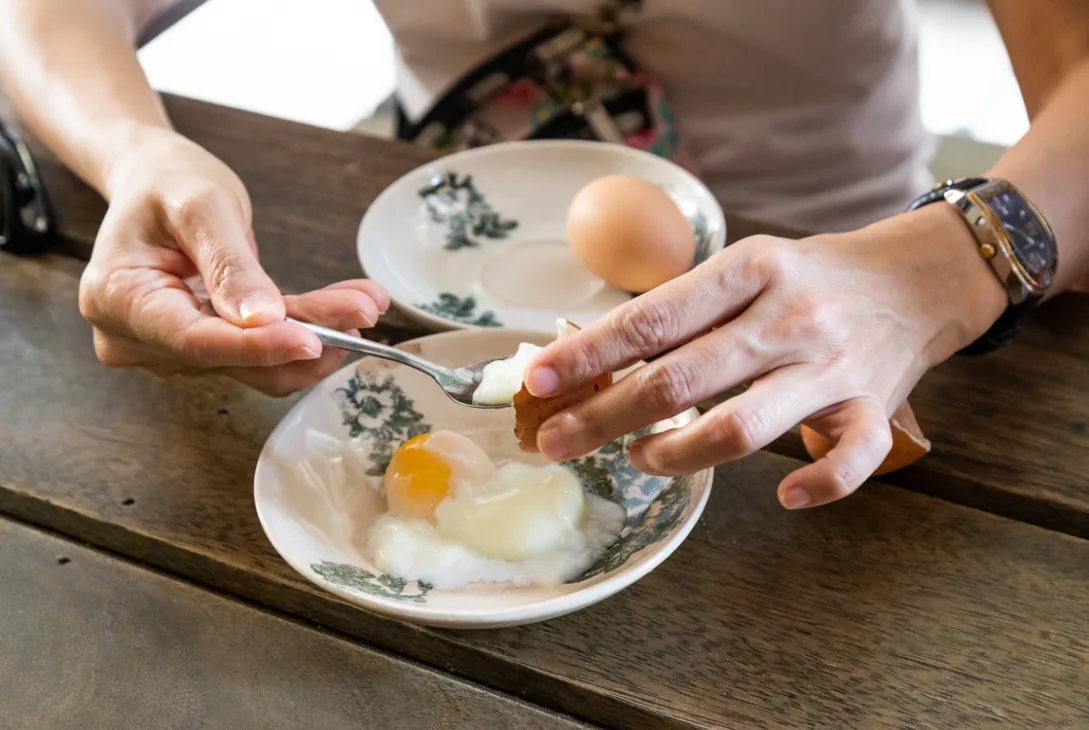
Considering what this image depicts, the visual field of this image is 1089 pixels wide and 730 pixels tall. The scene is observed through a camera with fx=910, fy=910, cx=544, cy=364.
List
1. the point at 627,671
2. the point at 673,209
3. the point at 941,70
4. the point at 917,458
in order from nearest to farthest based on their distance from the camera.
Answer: the point at 627,671 → the point at 917,458 → the point at 673,209 → the point at 941,70

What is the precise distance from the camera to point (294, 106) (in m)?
2.66

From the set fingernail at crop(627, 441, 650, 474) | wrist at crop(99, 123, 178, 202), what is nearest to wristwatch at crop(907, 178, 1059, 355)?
fingernail at crop(627, 441, 650, 474)

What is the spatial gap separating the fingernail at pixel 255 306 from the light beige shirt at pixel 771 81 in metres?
0.60

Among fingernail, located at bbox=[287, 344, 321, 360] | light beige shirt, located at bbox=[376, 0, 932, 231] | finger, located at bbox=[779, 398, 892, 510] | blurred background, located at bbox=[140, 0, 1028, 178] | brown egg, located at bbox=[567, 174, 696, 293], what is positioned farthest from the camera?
blurred background, located at bbox=[140, 0, 1028, 178]

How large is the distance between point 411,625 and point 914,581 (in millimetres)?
346

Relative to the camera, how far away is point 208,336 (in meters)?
0.66

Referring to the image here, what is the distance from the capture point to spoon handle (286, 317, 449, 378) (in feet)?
2.27

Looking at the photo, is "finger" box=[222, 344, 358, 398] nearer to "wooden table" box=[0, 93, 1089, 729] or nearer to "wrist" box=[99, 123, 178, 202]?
"wooden table" box=[0, 93, 1089, 729]

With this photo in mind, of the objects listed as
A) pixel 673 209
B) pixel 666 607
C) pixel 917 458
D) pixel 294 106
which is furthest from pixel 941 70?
pixel 666 607

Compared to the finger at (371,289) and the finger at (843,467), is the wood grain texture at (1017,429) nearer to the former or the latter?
the finger at (843,467)

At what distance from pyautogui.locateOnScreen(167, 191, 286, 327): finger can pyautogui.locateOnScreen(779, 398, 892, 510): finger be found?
0.38 m

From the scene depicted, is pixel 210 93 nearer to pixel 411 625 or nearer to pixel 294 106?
pixel 294 106

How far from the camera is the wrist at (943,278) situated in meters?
0.70

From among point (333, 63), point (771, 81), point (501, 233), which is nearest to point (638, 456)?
point (501, 233)
